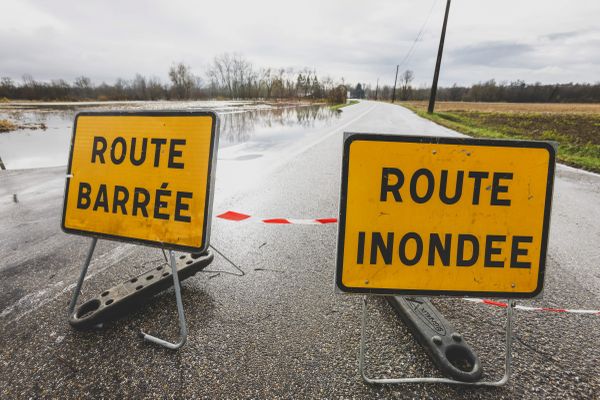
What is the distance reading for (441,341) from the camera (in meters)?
1.99

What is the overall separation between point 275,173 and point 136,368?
5034 mm

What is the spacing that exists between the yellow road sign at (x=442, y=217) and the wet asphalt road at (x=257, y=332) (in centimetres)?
50

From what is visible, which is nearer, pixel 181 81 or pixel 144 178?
pixel 144 178

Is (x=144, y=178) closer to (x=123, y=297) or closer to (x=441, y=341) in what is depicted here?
(x=123, y=297)

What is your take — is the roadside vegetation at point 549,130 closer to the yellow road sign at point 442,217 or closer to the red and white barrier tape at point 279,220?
the red and white barrier tape at point 279,220

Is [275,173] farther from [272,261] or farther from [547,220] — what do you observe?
[547,220]

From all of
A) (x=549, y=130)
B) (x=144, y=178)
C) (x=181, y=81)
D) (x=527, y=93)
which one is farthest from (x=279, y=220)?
(x=527, y=93)

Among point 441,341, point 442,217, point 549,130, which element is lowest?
point 549,130

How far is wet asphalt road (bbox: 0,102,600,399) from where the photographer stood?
1771mm

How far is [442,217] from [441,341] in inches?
31.7

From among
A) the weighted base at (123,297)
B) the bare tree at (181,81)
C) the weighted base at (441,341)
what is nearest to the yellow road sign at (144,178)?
the weighted base at (123,297)

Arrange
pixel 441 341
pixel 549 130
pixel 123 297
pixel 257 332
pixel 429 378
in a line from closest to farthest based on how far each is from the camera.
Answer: pixel 429 378 < pixel 441 341 < pixel 257 332 < pixel 123 297 < pixel 549 130

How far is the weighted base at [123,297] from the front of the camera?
2.18 m

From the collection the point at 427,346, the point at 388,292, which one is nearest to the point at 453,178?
the point at 388,292
